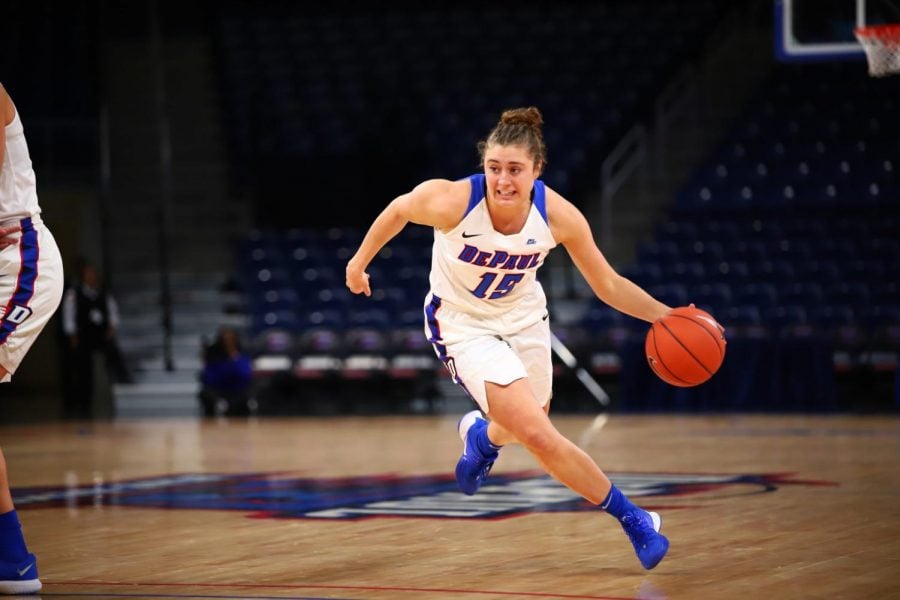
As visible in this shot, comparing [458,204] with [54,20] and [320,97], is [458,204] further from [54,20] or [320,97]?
[54,20]

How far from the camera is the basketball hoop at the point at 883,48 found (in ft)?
33.4

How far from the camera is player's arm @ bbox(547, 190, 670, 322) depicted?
5184mm

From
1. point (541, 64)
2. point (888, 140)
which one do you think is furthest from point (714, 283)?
point (541, 64)

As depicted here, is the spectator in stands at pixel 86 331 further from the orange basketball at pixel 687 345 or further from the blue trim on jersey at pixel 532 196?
the orange basketball at pixel 687 345

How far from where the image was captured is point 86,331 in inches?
627

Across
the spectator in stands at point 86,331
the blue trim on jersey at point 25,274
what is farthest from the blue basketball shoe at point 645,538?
the spectator in stands at point 86,331

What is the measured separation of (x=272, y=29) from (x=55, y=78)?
10.6 feet

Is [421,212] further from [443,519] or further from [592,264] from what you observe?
[443,519]

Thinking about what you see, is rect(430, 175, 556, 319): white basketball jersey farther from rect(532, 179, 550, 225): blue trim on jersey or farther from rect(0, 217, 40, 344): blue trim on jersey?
rect(0, 217, 40, 344): blue trim on jersey

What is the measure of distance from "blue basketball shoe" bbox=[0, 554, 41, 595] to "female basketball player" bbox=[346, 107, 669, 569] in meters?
1.53

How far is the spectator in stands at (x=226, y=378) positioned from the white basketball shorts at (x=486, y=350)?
9.24 m

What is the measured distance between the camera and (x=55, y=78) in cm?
1914

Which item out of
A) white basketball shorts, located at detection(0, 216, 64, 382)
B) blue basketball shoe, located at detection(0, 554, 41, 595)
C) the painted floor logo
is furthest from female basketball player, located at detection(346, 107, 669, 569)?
blue basketball shoe, located at detection(0, 554, 41, 595)

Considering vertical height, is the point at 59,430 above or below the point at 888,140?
below
